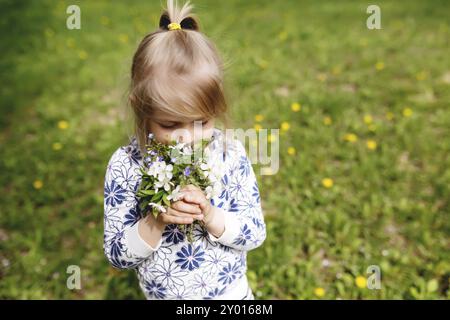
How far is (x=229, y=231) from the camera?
1.36 meters

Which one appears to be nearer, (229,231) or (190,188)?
(190,188)

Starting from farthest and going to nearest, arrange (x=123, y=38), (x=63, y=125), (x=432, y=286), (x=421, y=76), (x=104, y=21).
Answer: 1. (x=104, y=21)
2. (x=123, y=38)
3. (x=421, y=76)
4. (x=63, y=125)
5. (x=432, y=286)

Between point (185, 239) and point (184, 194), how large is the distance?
296mm

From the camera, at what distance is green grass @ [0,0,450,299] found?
7.55 ft

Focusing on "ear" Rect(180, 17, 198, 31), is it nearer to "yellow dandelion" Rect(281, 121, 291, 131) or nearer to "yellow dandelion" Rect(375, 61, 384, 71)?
"yellow dandelion" Rect(281, 121, 291, 131)

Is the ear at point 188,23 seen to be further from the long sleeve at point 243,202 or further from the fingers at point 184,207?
the fingers at point 184,207

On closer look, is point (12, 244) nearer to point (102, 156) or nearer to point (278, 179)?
point (102, 156)

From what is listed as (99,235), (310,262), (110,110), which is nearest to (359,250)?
(310,262)

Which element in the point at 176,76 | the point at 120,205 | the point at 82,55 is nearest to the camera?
the point at 176,76

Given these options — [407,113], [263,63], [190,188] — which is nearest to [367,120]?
[407,113]

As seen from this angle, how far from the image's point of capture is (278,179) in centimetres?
288

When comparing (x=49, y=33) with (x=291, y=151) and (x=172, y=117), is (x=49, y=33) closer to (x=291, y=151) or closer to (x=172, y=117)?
(x=291, y=151)

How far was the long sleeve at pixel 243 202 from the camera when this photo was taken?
4.66ft

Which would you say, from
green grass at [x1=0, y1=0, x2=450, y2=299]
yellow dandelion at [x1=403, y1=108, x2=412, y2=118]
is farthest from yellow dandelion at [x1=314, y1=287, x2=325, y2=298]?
yellow dandelion at [x1=403, y1=108, x2=412, y2=118]
